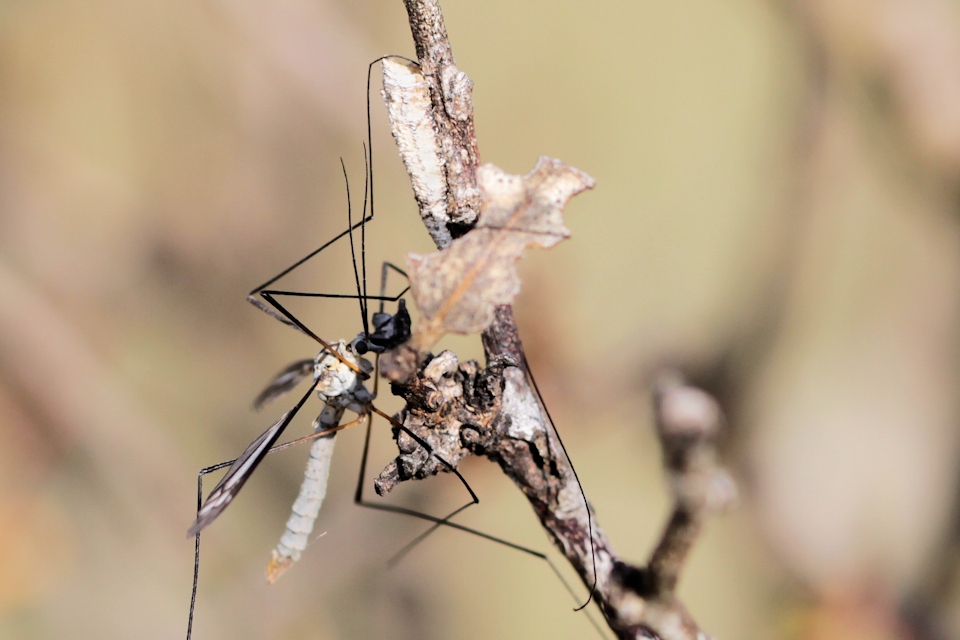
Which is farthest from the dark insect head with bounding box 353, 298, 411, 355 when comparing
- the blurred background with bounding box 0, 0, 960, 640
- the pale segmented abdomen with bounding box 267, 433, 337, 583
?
the blurred background with bounding box 0, 0, 960, 640

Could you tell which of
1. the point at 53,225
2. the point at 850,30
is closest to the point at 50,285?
the point at 53,225

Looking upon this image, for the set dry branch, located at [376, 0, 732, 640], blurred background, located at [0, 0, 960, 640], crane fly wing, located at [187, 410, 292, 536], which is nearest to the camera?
dry branch, located at [376, 0, 732, 640]

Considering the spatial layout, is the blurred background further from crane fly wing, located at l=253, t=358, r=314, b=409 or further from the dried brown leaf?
the dried brown leaf

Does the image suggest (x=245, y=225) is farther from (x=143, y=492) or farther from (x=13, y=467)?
(x=13, y=467)

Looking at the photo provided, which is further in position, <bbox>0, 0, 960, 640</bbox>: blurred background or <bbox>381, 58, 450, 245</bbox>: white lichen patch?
<bbox>0, 0, 960, 640</bbox>: blurred background

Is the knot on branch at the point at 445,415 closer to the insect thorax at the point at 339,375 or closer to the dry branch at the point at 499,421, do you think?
the dry branch at the point at 499,421

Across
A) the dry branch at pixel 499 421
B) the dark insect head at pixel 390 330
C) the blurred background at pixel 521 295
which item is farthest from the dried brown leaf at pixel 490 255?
the blurred background at pixel 521 295
